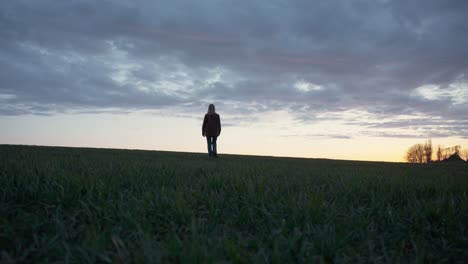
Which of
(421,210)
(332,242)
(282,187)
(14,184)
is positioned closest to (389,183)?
(421,210)

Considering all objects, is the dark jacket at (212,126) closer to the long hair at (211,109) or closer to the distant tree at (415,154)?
the long hair at (211,109)

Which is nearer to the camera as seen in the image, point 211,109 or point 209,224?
point 209,224

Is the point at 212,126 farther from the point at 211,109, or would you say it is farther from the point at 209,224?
the point at 209,224

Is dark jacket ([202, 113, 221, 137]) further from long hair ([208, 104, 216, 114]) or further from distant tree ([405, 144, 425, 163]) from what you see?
distant tree ([405, 144, 425, 163])

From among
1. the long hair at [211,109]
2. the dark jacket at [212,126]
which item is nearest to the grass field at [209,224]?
the dark jacket at [212,126]

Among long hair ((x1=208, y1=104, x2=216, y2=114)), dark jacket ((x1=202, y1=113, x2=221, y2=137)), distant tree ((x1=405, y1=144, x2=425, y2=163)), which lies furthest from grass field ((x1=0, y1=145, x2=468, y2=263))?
distant tree ((x1=405, y1=144, x2=425, y2=163))

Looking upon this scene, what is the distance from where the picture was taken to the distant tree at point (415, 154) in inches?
2259

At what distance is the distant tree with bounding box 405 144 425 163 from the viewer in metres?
57.4

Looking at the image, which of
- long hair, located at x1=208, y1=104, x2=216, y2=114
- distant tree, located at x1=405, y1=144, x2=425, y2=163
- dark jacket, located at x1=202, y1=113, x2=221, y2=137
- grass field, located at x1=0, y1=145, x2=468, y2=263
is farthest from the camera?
distant tree, located at x1=405, y1=144, x2=425, y2=163

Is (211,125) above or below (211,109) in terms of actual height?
below

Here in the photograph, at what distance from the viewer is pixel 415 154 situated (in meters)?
58.3

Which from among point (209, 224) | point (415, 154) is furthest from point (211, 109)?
point (415, 154)

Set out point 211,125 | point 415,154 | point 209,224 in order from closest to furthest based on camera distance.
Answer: point 209,224 < point 211,125 < point 415,154

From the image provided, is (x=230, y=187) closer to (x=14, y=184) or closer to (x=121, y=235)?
(x=121, y=235)
